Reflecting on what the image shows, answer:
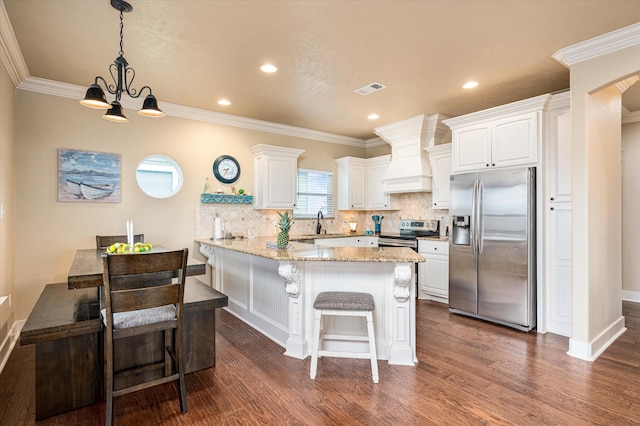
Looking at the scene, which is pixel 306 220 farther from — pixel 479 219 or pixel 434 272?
pixel 479 219

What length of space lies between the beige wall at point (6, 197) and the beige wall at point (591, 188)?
4956mm

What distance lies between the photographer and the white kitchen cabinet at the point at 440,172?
4859 millimetres

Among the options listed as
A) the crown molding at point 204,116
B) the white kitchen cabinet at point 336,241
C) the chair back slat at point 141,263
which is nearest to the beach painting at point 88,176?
the crown molding at point 204,116

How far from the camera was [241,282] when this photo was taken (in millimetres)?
4008

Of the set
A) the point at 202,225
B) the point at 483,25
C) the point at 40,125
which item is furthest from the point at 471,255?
the point at 40,125

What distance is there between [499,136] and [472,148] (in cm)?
32

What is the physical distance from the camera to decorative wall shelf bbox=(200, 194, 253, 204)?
15.4 ft

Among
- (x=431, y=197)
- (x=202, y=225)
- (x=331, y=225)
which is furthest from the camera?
(x=331, y=225)

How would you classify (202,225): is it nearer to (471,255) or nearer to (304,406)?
(304,406)

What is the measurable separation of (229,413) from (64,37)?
10.4 feet

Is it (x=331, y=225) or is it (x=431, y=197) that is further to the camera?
(x=331, y=225)

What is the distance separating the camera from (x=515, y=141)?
3705mm

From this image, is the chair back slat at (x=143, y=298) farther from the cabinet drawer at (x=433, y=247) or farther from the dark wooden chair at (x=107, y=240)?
the cabinet drawer at (x=433, y=247)

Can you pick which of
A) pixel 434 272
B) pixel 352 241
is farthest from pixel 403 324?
pixel 352 241
